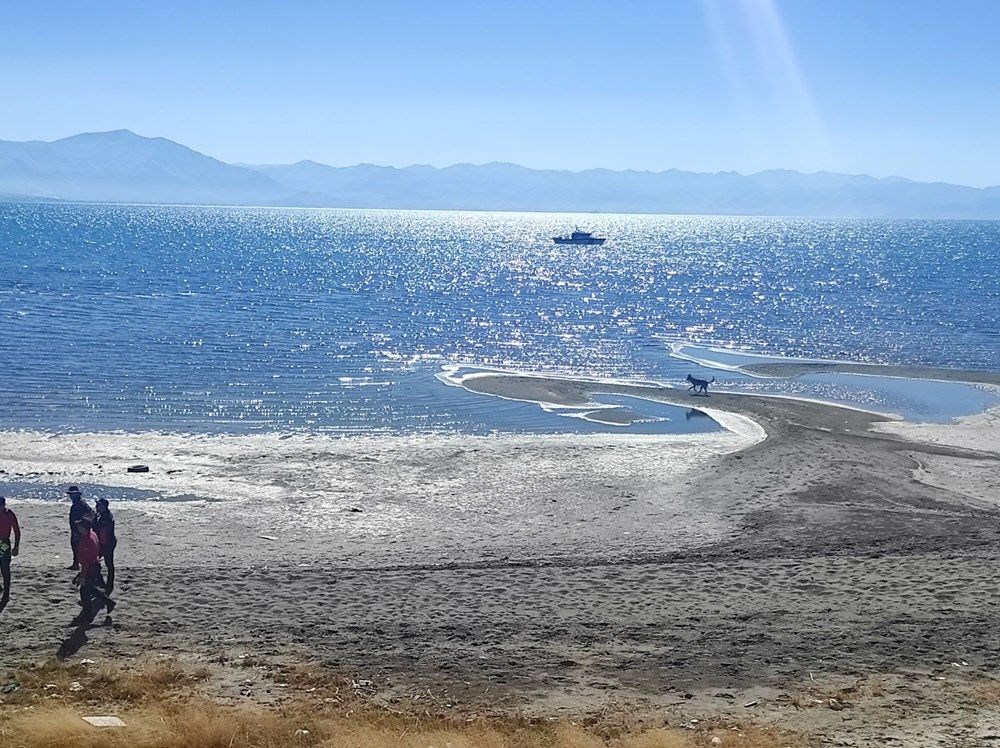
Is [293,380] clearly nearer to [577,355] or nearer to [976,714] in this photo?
[577,355]

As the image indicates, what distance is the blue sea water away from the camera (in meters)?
36.8

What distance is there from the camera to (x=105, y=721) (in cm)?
1102

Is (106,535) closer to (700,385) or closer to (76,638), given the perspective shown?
(76,638)

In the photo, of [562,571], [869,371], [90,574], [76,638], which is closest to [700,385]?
[869,371]

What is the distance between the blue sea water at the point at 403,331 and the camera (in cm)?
3681

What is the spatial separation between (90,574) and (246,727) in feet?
19.8

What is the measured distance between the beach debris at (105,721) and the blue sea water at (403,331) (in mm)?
21889

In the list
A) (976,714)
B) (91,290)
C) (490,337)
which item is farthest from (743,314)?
(976,714)

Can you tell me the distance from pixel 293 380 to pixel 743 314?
43152 mm

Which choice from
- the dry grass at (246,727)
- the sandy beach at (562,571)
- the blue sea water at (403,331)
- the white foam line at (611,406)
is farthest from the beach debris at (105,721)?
the white foam line at (611,406)

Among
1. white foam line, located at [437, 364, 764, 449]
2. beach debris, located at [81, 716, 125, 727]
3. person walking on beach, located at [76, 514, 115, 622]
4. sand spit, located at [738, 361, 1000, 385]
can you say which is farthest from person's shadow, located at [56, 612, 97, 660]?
sand spit, located at [738, 361, 1000, 385]

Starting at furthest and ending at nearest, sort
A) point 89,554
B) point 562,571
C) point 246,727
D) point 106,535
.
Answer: point 562,571
point 106,535
point 89,554
point 246,727

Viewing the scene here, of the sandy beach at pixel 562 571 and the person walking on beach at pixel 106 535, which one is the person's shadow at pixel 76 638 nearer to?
the sandy beach at pixel 562 571

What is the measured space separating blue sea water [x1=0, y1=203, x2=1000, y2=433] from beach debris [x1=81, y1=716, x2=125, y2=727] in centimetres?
2189
